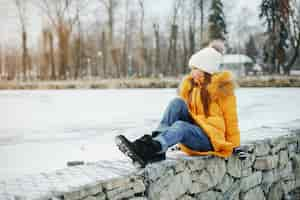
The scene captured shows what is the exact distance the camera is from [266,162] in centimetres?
216

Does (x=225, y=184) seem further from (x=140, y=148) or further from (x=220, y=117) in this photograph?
(x=140, y=148)

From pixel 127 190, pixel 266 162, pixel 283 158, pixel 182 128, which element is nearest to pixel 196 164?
pixel 182 128

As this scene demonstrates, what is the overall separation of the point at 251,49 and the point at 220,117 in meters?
1.36

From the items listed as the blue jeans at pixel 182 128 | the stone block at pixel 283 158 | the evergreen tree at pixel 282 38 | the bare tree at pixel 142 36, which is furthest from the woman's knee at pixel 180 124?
the evergreen tree at pixel 282 38

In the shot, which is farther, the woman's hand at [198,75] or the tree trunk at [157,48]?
the tree trunk at [157,48]

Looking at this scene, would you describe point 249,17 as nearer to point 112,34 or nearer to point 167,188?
point 112,34

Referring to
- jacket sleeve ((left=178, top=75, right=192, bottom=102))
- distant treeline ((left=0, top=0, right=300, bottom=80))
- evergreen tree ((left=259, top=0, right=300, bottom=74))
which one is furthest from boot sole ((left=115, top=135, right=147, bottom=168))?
evergreen tree ((left=259, top=0, right=300, bottom=74))

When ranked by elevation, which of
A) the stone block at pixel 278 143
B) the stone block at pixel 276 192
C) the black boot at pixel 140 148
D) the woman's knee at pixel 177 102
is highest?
the woman's knee at pixel 177 102

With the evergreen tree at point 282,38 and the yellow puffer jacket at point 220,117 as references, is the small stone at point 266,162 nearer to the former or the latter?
the yellow puffer jacket at point 220,117

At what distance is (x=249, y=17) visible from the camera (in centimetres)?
297

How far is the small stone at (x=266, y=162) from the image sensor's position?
211cm

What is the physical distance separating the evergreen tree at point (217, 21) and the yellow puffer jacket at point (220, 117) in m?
1.19

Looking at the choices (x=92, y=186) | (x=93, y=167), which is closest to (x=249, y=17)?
(x=93, y=167)

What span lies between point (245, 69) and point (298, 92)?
505 millimetres
